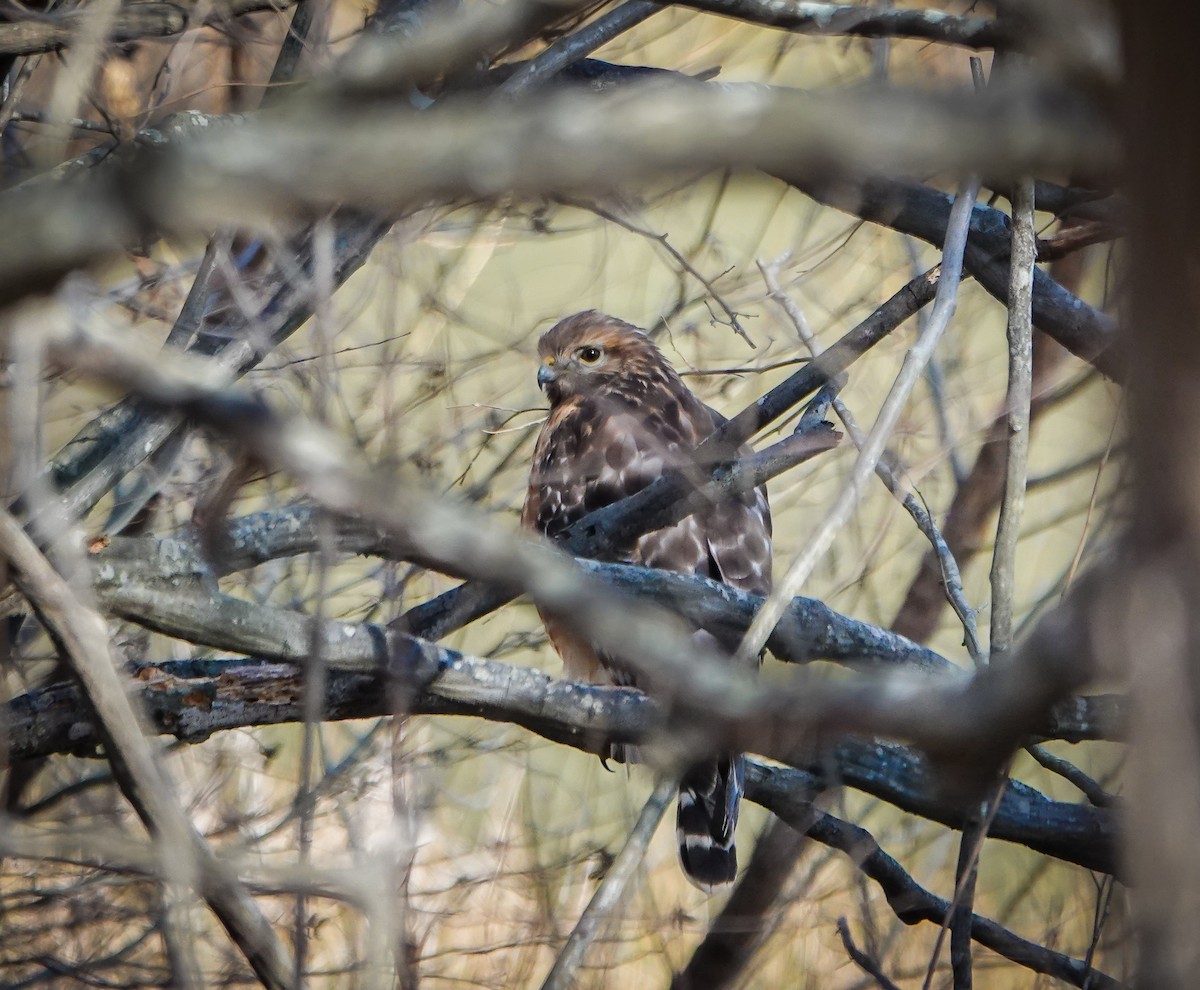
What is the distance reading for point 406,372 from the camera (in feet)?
15.8

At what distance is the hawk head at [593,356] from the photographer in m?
5.36

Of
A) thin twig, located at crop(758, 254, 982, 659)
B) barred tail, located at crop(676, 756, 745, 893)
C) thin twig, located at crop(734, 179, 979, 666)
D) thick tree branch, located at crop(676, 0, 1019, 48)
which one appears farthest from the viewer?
barred tail, located at crop(676, 756, 745, 893)

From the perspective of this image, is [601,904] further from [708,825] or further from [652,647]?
[708,825]

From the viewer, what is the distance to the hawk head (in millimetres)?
5363

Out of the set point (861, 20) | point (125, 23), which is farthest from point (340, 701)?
point (125, 23)

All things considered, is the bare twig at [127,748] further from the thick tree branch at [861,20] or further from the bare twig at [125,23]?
the thick tree branch at [861,20]

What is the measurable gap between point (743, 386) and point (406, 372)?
5.36 feet

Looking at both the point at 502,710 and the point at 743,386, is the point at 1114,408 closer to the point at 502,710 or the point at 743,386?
the point at 502,710

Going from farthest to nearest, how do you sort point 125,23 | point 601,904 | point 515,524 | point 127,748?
point 515,524 → point 125,23 → point 601,904 → point 127,748

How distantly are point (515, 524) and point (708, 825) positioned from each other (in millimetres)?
2117

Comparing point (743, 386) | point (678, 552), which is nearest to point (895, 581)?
point (743, 386)

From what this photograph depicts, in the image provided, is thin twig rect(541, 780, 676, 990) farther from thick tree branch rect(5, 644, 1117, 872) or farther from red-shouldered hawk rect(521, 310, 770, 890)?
red-shouldered hawk rect(521, 310, 770, 890)

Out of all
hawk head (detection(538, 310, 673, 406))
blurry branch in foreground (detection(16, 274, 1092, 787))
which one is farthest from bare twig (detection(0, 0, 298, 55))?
blurry branch in foreground (detection(16, 274, 1092, 787))

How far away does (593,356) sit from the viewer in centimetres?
562
